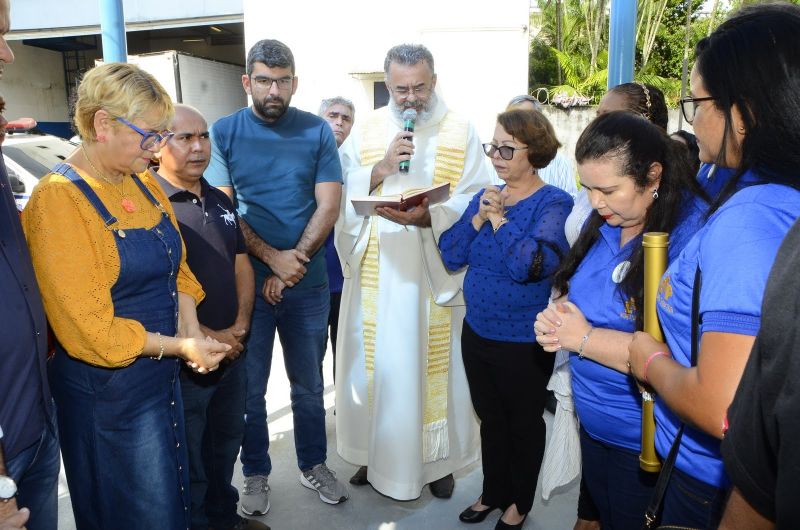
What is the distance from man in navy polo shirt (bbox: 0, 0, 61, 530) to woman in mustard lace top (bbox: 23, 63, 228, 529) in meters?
0.11

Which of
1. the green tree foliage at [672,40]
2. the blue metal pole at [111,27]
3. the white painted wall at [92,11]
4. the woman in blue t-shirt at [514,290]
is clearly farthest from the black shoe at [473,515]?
the green tree foliage at [672,40]

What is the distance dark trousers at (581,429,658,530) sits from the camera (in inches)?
76.9

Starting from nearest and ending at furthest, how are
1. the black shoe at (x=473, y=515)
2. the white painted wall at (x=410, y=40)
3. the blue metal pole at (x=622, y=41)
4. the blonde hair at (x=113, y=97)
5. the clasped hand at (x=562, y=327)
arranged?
the clasped hand at (x=562, y=327), the blonde hair at (x=113, y=97), the black shoe at (x=473, y=515), the blue metal pole at (x=622, y=41), the white painted wall at (x=410, y=40)

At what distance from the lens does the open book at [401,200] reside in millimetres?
2965

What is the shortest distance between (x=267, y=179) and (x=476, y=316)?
1.23m

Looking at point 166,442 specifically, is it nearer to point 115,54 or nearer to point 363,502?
point 363,502

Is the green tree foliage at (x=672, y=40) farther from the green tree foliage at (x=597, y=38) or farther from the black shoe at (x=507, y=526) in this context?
the black shoe at (x=507, y=526)

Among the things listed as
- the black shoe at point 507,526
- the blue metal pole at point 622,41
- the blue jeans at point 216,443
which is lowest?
the black shoe at point 507,526

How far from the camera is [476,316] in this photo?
116 inches

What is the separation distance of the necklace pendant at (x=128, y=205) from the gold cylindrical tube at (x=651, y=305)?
1557mm

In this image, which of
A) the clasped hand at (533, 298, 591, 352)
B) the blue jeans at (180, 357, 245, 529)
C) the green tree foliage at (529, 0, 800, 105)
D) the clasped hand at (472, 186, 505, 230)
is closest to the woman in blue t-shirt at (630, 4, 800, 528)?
the clasped hand at (533, 298, 591, 352)

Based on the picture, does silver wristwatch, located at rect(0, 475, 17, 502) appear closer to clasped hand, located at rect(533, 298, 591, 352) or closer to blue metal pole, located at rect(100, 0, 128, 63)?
clasped hand, located at rect(533, 298, 591, 352)

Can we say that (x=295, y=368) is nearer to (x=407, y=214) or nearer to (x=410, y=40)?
(x=407, y=214)

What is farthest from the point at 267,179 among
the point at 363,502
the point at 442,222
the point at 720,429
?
the point at 720,429
